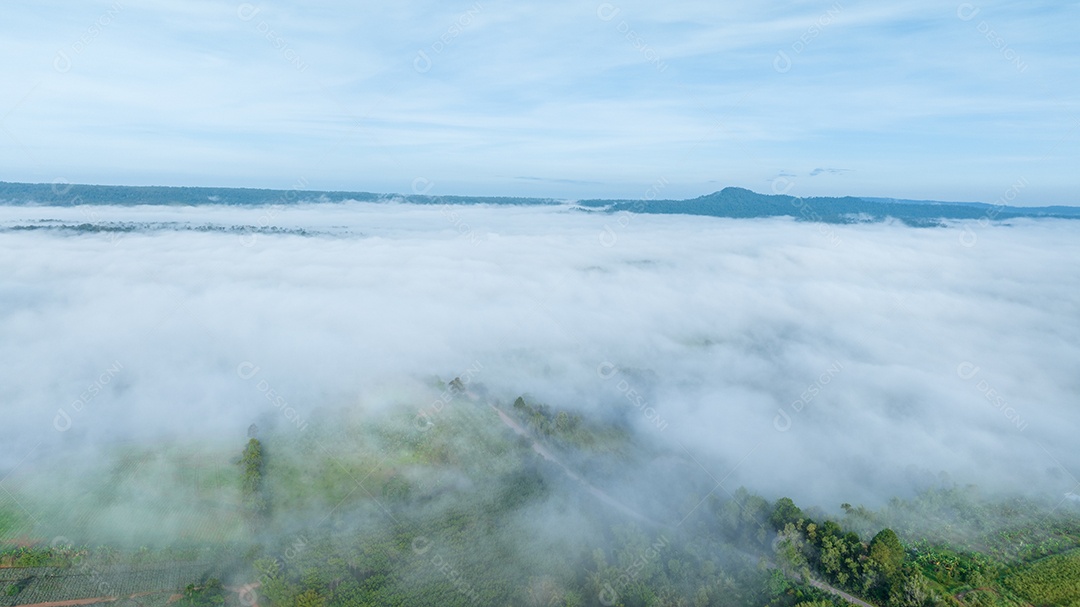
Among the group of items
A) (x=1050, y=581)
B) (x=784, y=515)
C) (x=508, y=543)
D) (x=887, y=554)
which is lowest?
(x=508, y=543)

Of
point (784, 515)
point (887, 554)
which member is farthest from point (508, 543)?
point (887, 554)

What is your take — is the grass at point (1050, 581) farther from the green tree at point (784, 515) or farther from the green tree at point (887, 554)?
the green tree at point (784, 515)

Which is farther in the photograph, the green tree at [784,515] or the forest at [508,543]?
the green tree at [784,515]

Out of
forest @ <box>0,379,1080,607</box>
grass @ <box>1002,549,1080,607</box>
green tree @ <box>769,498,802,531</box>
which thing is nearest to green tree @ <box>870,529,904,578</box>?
forest @ <box>0,379,1080,607</box>

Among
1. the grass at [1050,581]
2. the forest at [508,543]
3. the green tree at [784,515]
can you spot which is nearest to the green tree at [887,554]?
the forest at [508,543]

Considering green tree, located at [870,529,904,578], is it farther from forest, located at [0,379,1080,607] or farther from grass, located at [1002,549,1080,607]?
grass, located at [1002,549,1080,607]

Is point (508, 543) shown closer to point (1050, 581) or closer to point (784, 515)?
point (784, 515)

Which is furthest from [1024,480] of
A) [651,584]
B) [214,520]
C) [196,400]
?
[196,400]

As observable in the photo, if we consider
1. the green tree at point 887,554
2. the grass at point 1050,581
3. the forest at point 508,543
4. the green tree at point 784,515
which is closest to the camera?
the green tree at point 887,554

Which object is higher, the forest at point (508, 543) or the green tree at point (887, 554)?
the green tree at point (887, 554)

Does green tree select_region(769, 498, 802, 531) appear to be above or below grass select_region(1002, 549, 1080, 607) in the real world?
above

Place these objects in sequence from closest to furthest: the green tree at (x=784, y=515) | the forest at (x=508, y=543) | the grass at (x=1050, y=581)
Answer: the grass at (x=1050, y=581), the forest at (x=508, y=543), the green tree at (x=784, y=515)
